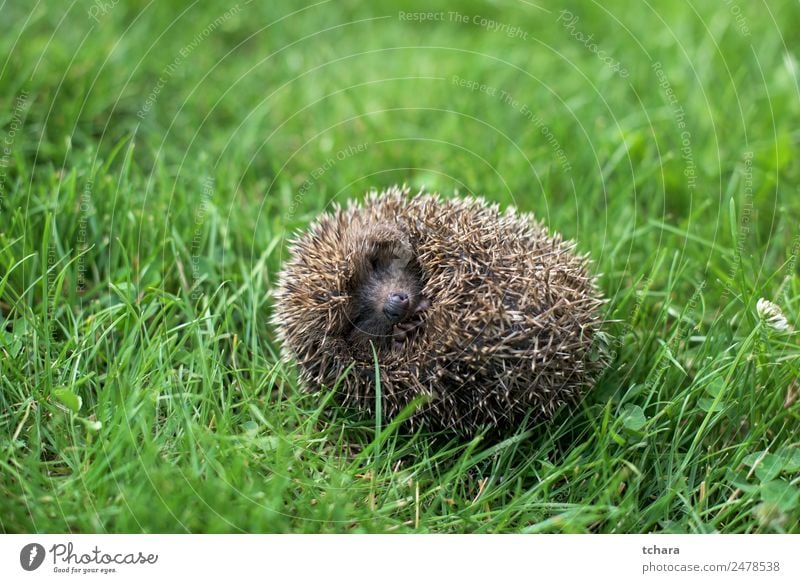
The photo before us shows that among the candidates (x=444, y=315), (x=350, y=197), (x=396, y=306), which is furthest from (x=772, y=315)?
(x=350, y=197)

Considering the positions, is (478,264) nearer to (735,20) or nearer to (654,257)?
(654,257)

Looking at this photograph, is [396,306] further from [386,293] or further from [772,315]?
[772,315]

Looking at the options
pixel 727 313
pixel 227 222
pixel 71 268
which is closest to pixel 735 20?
pixel 727 313
